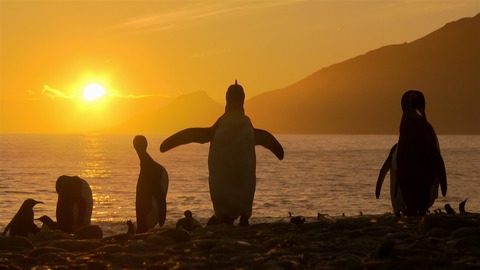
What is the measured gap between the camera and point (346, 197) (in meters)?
45.4

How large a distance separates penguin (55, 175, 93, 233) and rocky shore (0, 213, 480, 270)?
3.92 m

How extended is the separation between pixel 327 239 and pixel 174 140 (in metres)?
4.91

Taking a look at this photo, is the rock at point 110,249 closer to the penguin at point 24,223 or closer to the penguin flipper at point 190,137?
the penguin flipper at point 190,137

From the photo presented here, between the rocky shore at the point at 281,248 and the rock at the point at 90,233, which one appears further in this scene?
the rock at the point at 90,233

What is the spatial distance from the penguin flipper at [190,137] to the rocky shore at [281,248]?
2375 mm

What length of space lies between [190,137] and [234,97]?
64.6 inches

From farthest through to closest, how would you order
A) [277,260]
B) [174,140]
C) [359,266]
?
[174,140] < [277,260] < [359,266]

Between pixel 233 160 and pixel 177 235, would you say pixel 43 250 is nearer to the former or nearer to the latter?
pixel 177 235

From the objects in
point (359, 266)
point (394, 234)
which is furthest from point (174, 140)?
point (359, 266)

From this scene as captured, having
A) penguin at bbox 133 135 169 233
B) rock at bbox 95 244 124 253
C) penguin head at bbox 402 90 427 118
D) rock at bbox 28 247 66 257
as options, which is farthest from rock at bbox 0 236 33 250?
penguin head at bbox 402 90 427 118

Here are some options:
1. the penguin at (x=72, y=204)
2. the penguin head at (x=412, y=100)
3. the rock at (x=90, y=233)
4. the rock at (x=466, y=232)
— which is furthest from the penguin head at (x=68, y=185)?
→ the rock at (x=466, y=232)

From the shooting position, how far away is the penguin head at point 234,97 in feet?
42.1

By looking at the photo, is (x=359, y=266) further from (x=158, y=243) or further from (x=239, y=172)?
(x=239, y=172)

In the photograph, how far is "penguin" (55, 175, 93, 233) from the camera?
14945 mm
